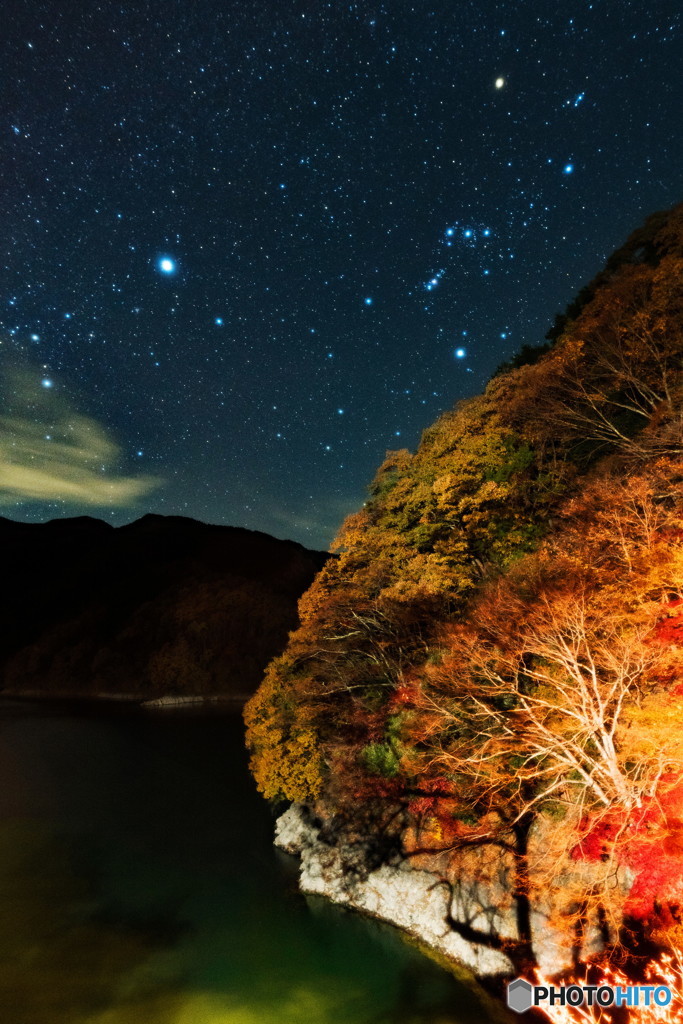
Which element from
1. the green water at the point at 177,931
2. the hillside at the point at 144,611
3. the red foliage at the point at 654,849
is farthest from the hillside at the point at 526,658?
the hillside at the point at 144,611

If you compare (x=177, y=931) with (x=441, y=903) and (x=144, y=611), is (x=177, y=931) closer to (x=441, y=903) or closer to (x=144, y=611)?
(x=441, y=903)

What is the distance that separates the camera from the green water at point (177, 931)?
9.48 metres

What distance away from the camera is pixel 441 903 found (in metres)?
11.2

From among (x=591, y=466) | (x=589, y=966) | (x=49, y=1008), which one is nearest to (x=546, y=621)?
(x=589, y=966)

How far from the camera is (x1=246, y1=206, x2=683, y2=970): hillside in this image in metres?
8.39

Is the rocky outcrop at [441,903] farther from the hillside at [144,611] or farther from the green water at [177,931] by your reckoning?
the hillside at [144,611]

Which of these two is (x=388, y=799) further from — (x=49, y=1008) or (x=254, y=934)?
(x=49, y=1008)

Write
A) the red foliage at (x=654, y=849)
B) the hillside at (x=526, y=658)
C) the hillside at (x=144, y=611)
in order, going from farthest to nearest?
1. the hillside at (x=144, y=611)
2. the hillside at (x=526, y=658)
3. the red foliage at (x=654, y=849)

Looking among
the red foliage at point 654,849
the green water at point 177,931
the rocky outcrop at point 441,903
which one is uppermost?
the red foliage at point 654,849

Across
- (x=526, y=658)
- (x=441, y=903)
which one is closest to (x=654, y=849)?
(x=526, y=658)

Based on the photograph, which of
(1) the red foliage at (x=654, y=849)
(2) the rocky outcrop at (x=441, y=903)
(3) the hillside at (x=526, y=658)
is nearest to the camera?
(1) the red foliage at (x=654, y=849)

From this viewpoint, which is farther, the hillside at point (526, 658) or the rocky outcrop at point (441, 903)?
the rocky outcrop at point (441, 903)

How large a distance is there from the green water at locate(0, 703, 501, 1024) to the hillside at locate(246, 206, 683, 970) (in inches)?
75.1

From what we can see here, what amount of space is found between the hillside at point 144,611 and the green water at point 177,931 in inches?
1521
